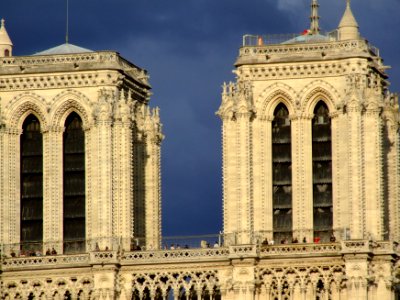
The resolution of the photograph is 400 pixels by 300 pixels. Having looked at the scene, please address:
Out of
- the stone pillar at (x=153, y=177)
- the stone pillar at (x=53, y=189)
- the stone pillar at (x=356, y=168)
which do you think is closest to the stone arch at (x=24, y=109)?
the stone pillar at (x=53, y=189)

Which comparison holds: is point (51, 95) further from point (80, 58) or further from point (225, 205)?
point (225, 205)

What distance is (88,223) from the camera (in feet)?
397

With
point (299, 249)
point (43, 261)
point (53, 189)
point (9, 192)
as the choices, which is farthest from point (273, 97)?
point (9, 192)

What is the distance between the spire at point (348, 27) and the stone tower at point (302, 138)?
4 cm

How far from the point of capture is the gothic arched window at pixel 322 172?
119 metres

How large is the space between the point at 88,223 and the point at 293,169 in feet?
31.1

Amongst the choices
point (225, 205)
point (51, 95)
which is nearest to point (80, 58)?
point (51, 95)

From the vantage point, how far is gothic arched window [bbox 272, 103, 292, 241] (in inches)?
4692

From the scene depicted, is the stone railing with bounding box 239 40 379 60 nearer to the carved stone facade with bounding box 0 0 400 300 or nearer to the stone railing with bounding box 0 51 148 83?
the carved stone facade with bounding box 0 0 400 300

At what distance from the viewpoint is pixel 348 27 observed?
119750 millimetres

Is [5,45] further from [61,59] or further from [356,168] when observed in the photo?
[356,168]

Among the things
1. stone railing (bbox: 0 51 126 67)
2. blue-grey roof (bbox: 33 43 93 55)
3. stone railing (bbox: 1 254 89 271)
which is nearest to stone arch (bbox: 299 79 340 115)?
stone railing (bbox: 0 51 126 67)

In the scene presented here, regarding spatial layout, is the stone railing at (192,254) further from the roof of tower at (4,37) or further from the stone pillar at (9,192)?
the roof of tower at (4,37)

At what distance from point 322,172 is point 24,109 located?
13.9 m
